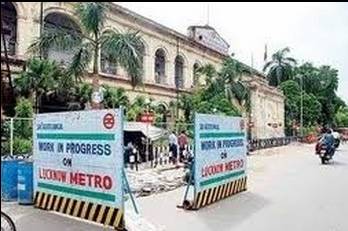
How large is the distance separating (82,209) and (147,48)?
2533 cm

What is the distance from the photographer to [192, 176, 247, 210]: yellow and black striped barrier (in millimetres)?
10617

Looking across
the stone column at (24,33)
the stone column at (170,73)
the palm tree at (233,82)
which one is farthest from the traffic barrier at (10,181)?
the stone column at (170,73)

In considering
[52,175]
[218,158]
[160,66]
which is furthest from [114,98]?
[52,175]

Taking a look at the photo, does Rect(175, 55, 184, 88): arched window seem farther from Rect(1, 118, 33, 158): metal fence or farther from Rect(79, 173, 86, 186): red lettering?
Rect(79, 173, 86, 186): red lettering

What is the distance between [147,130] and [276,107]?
32.3m

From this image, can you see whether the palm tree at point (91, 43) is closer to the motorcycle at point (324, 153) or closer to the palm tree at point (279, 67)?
the motorcycle at point (324, 153)

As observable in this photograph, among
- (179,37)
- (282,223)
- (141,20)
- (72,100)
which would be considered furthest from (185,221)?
(179,37)

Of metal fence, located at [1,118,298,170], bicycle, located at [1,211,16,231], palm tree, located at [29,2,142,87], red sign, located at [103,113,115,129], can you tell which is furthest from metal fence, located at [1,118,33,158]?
bicycle, located at [1,211,16,231]

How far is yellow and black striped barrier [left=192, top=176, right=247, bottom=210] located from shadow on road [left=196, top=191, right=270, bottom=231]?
0.44 ft

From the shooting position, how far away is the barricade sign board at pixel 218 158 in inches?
423

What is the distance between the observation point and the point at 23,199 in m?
11.0

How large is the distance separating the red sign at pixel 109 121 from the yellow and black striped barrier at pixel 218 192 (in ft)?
8.81

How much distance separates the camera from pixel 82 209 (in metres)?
9.37

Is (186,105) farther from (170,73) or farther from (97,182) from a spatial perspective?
(97,182)
